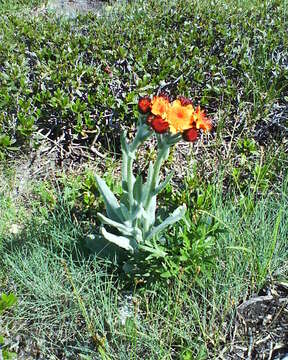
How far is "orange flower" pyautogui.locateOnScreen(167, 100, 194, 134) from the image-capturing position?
1959mm

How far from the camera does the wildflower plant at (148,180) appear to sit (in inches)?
78.2

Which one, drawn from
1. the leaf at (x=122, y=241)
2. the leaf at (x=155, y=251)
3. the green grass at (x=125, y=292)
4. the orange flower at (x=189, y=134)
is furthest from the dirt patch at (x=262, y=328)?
the orange flower at (x=189, y=134)

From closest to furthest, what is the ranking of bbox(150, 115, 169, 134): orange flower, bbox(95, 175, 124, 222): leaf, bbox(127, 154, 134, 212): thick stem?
bbox(150, 115, 169, 134): orange flower < bbox(127, 154, 134, 212): thick stem < bbox(95, 175, 124, 222): leaf

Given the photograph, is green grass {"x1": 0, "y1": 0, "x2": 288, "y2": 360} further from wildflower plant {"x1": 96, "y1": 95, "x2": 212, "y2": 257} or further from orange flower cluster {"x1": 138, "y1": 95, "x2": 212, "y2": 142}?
orange flower cluster {"x1": 138, "y1": 95, "x2": 212, "y2": 142}

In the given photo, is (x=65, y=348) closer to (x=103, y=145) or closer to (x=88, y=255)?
(x=88, y=255)

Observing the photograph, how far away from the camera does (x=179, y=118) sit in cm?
198

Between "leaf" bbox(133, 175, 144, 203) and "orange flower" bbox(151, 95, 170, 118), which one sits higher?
"orange flower" bbox(151, 95, 170, 118)

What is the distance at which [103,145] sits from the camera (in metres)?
3.66

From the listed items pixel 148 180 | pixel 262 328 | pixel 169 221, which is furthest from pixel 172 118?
pixel 262 328

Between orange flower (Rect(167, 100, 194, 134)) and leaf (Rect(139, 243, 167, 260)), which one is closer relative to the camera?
orange flower (Rect(167, 100, 194, 134))

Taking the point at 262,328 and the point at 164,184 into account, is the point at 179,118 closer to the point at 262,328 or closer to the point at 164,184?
the point at 164,184

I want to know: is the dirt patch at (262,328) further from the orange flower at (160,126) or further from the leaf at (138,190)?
the orange flower at (160,126)

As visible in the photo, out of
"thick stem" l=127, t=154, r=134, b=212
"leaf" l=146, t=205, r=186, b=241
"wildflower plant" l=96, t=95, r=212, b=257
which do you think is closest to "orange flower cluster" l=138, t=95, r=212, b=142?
"wildflower plant" l=96, t=95, r=212, b=257

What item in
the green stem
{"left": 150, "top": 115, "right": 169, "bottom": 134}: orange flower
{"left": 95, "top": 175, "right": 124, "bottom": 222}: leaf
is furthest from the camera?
{"left": 95, "top": 175, "right": 124, "bottom": 222}: leaf
